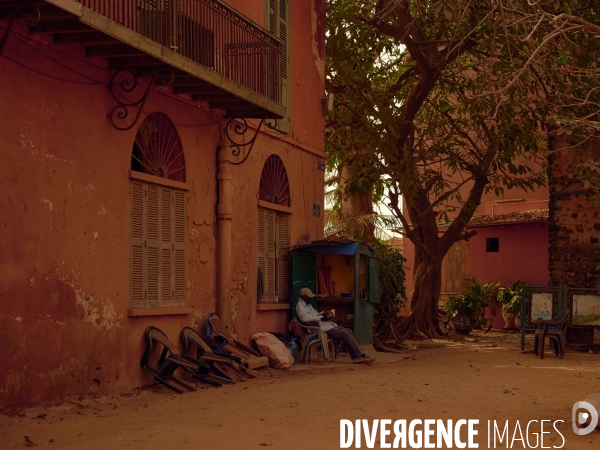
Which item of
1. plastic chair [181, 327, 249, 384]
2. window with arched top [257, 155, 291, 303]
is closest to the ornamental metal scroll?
plastic chair [181, 327, 249, 384]

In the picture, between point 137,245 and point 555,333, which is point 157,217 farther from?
point 555,333

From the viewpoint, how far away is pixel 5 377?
8664mm

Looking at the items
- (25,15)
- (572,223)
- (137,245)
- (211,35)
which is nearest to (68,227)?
(137,245)

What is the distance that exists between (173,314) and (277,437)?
14.9ft

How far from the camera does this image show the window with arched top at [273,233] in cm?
1488

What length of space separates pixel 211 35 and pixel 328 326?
5.11m

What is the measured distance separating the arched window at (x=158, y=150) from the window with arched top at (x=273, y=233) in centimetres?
257

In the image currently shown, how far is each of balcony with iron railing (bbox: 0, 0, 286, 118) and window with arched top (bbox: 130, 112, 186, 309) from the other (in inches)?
30.1

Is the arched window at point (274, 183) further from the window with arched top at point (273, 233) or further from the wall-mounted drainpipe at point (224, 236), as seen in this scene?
the wall-mounted drainpipe at point (224, 236)

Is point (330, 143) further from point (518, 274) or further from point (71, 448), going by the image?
point (71, 448)

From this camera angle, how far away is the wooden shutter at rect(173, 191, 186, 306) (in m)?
12.1

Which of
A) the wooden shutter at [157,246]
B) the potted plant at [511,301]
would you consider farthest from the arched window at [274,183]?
the potted plant at [511,301]

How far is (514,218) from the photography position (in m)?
28.4

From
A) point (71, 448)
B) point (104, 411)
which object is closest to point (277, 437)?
point (71, 448)
